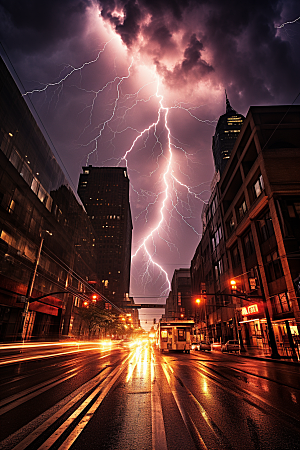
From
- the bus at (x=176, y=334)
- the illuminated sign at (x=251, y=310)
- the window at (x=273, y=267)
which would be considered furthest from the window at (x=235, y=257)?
the bus at (x=176, y=334)

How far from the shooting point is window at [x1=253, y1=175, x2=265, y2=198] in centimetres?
3100

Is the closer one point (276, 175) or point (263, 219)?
point (276, 175)

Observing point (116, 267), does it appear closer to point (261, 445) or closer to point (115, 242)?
point (115, 242)

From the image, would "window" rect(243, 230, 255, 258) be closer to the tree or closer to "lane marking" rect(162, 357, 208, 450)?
"lane marking" rect(162, 357, 208, 450)

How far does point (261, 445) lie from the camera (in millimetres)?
3182

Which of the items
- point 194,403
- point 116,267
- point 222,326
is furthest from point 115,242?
point 194,403

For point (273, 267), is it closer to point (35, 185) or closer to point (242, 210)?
point (242, 210)

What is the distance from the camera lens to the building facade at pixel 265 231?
81.9ft

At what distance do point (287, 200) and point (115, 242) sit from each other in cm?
13715

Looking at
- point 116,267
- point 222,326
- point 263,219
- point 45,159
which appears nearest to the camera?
point 263,219

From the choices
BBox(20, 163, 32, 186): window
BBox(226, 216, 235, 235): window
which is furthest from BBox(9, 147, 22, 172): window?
BBox(226, 216, 235, 235): window

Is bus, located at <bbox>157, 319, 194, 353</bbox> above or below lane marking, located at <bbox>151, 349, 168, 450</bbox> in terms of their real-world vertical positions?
above

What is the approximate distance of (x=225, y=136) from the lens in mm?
155875

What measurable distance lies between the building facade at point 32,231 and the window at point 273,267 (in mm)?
23408
